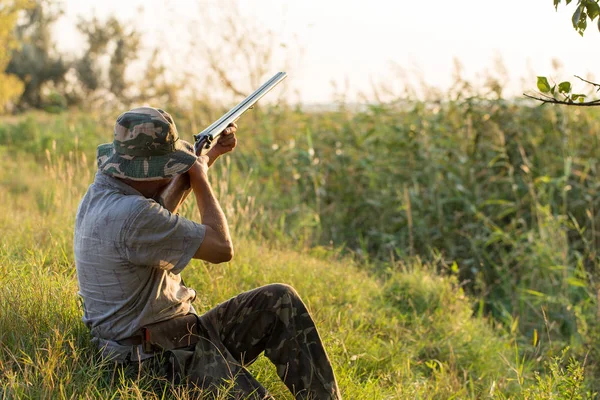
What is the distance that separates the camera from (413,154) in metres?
7.69

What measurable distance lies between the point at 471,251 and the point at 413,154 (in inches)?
49.9

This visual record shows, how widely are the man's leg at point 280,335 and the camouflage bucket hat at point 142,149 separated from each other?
28.3 inches

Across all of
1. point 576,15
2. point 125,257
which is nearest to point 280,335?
point 125,257

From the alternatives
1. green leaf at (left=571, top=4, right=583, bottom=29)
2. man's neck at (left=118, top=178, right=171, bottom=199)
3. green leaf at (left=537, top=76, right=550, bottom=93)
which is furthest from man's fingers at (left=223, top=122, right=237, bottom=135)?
green leaf at (left=571, top=4, right=583, bottom=29)

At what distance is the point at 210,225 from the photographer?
3023 millimetres

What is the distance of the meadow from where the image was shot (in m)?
3.52

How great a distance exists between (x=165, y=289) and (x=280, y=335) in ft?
1.80

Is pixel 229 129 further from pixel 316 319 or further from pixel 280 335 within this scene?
pixel 316 319

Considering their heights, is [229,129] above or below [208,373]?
above

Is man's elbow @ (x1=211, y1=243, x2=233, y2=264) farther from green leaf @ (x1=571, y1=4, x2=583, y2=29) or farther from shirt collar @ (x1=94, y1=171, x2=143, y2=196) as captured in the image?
green leaf @ (x1=571, y1=4, x2=583, y2=29)

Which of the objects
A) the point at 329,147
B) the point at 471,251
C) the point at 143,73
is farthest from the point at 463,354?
the point at 143,73

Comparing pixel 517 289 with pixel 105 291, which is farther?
pixel 517 289

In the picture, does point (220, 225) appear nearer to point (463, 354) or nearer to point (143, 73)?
point (463, 354)

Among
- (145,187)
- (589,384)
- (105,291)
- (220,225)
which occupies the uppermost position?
(145,187)
